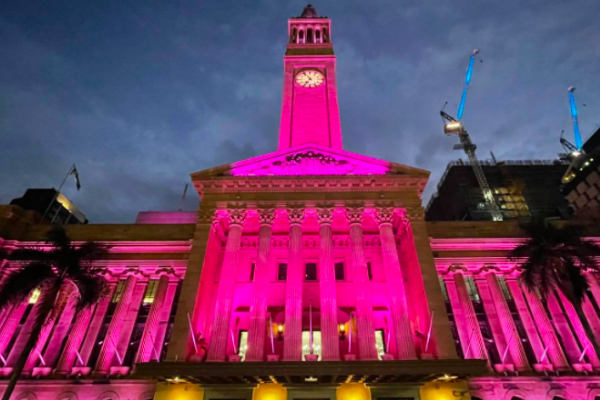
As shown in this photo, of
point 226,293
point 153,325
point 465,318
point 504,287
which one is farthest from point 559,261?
point 153,325

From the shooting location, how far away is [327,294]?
1104 inches

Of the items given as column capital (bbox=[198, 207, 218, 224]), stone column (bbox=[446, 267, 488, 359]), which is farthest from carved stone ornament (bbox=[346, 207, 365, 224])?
column capital (bbox=[198, 207, 218, 224])

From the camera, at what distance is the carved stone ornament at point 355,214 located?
108 feet

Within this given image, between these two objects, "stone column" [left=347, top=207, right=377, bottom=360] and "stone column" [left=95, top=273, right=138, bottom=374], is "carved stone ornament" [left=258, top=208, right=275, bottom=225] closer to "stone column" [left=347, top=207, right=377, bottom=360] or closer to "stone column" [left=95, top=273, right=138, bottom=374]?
"stone column" [left=347, top=207, right=377, bottom=360]

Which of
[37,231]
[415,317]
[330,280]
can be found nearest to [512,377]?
[415,317]

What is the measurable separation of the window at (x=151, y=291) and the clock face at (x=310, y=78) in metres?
32.7

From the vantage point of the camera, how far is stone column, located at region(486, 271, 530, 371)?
94.3ft

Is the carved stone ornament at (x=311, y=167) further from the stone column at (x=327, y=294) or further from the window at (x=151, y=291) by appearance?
the window at (x=151, y=291)

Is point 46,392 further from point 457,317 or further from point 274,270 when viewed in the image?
point 457,317

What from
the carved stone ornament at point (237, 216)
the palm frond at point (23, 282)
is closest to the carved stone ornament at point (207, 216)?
the carved stone ornament at point (237, 216)

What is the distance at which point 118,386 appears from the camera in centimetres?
2761

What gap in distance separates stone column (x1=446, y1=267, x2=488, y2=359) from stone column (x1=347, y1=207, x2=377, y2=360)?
8.23 meters

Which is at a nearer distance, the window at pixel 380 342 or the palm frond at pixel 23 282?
the palm frond at pixel 23 282

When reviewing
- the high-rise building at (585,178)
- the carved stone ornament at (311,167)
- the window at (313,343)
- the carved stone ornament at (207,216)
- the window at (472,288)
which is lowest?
the window at (313,343)
